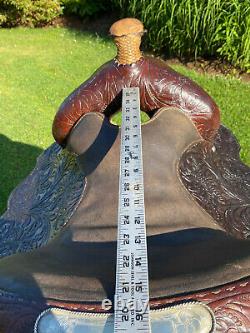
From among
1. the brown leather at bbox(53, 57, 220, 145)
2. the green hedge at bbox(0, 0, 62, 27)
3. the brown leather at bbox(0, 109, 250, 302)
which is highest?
the brown leather at bbox(53, 57, 220, 145)

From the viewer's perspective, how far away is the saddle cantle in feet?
3.07

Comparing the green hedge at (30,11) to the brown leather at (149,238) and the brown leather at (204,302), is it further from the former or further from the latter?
the brown leather at (204,302)

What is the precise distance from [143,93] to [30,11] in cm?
608

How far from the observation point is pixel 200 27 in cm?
527

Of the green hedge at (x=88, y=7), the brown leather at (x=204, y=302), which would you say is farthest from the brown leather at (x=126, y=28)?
the green hedge at (x=88, y=7)

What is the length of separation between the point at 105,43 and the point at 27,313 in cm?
575

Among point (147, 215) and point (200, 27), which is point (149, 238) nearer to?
point (147, 215)

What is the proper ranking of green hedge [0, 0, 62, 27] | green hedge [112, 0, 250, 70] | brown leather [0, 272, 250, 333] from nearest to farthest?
1. brown leather [0, 272, 250, 333]
2. green hedge [112, 0, 250, 70]
3. green hedge [0, 0, 62, 27]

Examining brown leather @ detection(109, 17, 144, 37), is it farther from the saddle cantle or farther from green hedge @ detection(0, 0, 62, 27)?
green hedge @ detection(0, 0, 62, 27)

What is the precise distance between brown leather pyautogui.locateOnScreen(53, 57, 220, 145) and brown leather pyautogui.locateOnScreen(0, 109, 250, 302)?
4 cm

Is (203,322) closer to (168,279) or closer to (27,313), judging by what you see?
(168,279)

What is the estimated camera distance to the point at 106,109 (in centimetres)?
167

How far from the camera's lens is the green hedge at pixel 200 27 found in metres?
4.98

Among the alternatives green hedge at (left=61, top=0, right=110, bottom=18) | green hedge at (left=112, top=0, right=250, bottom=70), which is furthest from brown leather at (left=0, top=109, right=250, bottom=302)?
green hedge at (left=61, top=0, right=110, bottom=18)
